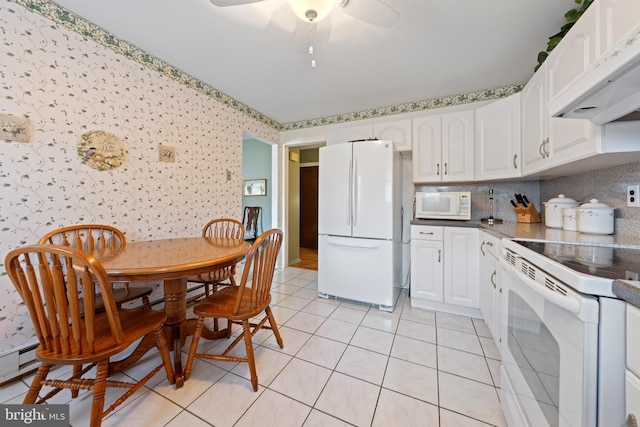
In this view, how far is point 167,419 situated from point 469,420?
4.96ft

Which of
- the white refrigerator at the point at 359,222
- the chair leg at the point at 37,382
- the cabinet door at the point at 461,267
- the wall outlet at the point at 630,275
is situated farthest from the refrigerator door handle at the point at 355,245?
the chair leg at the point at 37,382

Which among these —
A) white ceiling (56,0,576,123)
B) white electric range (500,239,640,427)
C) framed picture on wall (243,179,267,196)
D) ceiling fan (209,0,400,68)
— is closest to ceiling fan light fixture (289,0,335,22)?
ceiling fan (209,0,400,68)

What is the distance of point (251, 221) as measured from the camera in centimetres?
478

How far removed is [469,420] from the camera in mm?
1125

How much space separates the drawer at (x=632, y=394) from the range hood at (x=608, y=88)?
0.81 meters

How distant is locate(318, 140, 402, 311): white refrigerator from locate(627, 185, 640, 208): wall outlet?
1427mm

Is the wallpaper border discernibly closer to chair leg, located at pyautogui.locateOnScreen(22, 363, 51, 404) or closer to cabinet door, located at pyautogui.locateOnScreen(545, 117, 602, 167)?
cabinet door, located at pyautogui.locateOnScreen(545, 117, 602, 167)

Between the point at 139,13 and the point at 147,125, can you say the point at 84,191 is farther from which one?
the point at 139,13

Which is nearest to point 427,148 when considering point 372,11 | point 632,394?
point 372,11

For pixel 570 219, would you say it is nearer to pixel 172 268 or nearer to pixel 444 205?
pixel 444 205

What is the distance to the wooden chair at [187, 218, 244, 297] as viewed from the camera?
1.94 metres

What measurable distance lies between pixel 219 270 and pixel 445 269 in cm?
209

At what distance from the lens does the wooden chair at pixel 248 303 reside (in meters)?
1.31

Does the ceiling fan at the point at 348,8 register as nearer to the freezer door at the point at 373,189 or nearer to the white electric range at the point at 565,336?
the freezer door at the point at 373,189
